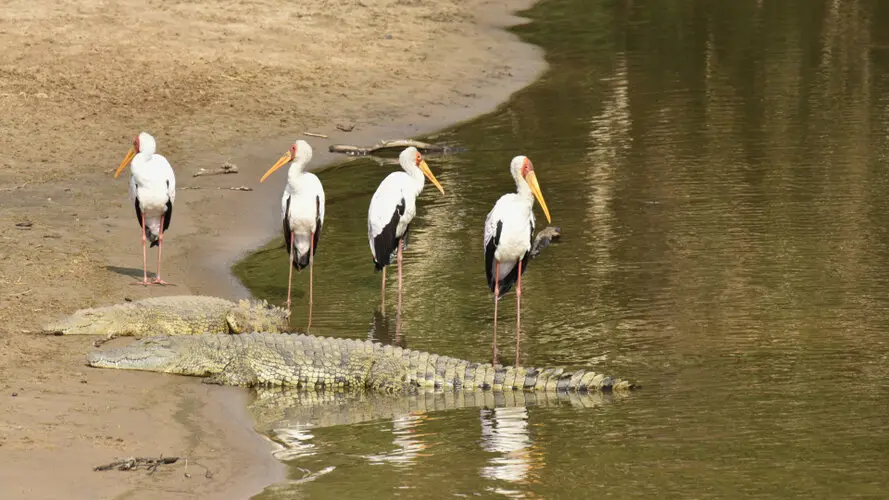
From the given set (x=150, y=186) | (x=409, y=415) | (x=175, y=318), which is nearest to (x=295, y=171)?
(x=150, y=186)

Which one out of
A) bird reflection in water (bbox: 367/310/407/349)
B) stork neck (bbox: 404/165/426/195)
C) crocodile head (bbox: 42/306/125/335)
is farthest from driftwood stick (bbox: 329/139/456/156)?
crocodile head (bbox: 42/306/125/335)

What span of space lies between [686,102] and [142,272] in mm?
9576

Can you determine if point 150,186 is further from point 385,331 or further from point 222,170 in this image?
point 222,170

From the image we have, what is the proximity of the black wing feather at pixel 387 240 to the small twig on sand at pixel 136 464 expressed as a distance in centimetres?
415

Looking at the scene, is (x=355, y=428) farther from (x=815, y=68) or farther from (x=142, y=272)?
(x=815, y=68)

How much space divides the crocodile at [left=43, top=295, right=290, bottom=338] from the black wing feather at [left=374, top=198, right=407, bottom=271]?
1099 mm

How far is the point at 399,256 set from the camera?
11.5 meters

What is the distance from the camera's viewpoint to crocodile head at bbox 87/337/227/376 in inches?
361

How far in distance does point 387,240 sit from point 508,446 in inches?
145

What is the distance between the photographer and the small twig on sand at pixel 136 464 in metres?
7.16

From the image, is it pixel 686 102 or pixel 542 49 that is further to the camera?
pixel 542 49

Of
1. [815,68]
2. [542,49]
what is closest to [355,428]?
[815,68]

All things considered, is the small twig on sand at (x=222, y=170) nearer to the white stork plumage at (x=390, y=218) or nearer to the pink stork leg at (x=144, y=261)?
the pink stork leg at (x=144, y=261)

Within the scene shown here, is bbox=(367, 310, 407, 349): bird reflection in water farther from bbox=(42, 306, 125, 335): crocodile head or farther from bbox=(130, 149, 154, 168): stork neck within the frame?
bbox=(130, 149, 154, 168): stork neck
